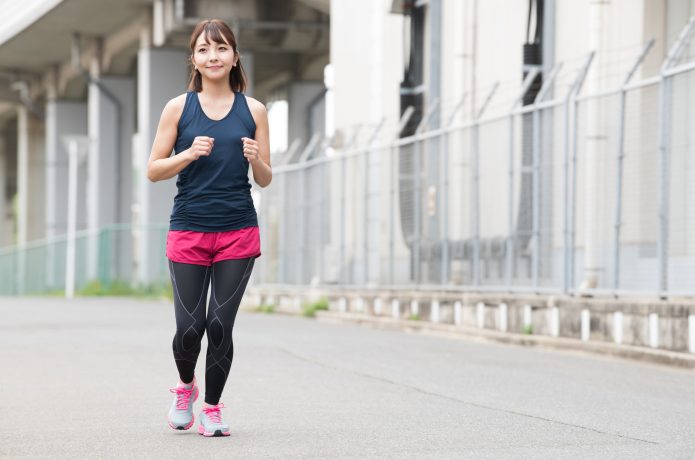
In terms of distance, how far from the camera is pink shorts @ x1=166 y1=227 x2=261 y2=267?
6.38 metres

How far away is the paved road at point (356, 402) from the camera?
6207mm

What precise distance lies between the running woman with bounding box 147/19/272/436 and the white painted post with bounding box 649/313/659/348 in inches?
222

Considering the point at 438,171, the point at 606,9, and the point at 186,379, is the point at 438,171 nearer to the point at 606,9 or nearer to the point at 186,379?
the point at 606,9

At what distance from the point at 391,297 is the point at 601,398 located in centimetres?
946

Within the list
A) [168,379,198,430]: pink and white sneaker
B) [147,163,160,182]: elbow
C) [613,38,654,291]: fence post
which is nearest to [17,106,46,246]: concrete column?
[613,38,654,291]: fence post

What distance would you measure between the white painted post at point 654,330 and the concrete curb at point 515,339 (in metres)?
0.09

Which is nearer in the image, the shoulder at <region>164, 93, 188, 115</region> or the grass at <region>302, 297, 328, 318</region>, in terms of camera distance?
the shoulder at <region>164, 93, 188, 115</region>

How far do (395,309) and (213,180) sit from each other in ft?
37.7

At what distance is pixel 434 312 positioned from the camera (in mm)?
16453

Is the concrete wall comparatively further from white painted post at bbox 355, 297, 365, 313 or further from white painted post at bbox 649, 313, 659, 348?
white painted post at bbox 649, 313, 659, 348

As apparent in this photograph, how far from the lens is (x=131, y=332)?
15742 millimetres

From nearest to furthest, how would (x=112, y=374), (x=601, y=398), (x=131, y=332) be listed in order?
(x=601, y=398), (x=112, y=374), (x=131, y=332)

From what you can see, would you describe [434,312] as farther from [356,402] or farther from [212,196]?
[212,196]

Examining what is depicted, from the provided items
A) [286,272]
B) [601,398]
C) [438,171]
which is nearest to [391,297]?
[438,171]
